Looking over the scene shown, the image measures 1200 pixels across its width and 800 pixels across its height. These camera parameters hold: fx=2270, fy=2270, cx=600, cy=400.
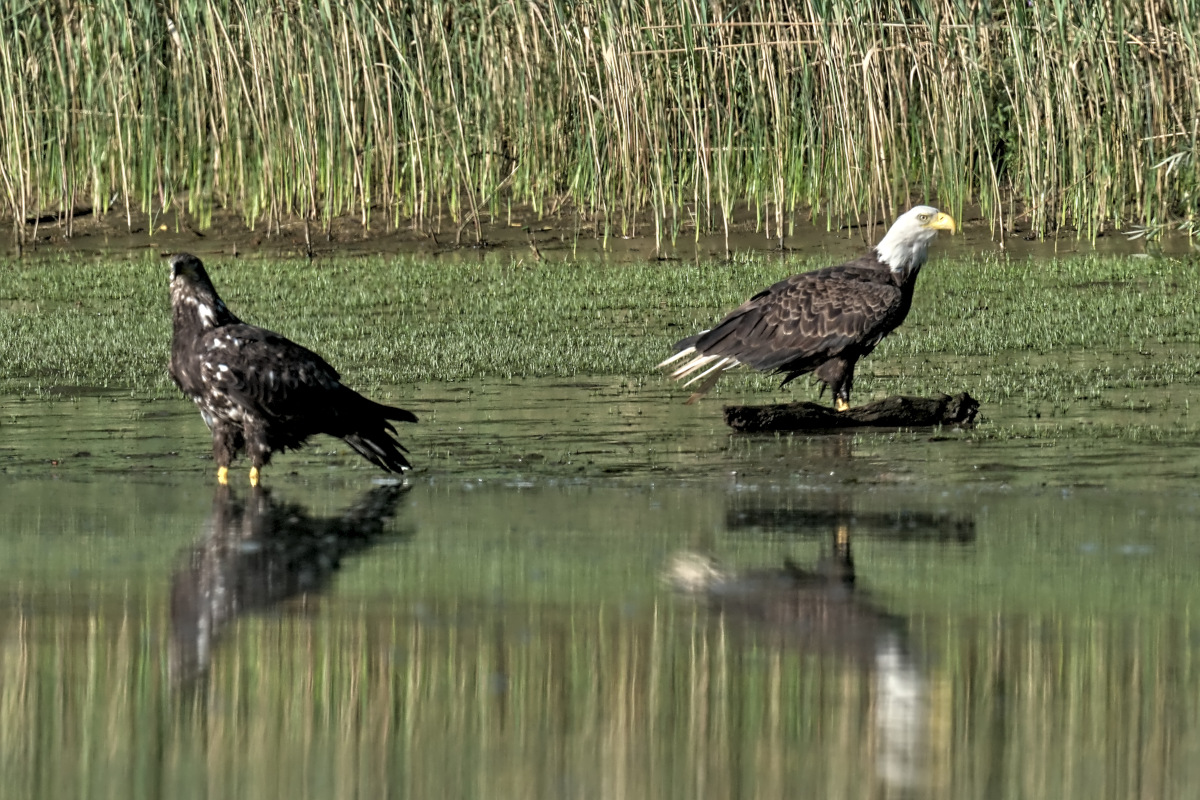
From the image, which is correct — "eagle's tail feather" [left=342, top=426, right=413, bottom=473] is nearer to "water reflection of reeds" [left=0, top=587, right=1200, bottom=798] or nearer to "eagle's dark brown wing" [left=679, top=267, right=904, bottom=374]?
"eagle's dark brown wing" [left=679, top=267, right=904, bottom=374]

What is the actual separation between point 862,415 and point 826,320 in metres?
1.24

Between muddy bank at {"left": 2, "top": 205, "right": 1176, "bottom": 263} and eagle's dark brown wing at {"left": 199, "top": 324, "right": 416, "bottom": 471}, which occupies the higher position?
muddy bank at {"left": 2, "top": 205, "right": 1176, "bottom": 263}

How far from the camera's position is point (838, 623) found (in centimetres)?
699

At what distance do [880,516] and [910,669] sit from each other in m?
2.90

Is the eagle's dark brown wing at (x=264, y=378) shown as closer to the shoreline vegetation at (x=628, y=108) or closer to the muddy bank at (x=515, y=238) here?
the shoreline vegetation at (x=628, y=108)

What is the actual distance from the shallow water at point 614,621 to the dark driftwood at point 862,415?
8.3 inches

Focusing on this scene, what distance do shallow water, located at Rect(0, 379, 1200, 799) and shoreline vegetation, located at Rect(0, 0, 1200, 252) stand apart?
8550 mm

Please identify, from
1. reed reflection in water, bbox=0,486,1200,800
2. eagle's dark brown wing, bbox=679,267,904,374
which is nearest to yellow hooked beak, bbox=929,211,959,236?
eagle's dark brown wing, bbox=679,267,904,374

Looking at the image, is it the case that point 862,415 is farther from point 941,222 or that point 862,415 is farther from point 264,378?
point 264,378

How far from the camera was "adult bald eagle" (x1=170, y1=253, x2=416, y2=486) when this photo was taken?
10727 mm

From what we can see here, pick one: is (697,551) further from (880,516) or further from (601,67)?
(601,67)

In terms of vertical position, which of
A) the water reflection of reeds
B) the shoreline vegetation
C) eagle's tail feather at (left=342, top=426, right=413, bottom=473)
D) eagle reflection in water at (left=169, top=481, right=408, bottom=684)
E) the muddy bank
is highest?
the shoreline vegetation

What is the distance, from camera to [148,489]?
34.0 ft

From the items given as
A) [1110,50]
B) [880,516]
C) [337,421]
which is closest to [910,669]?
[880,516]
